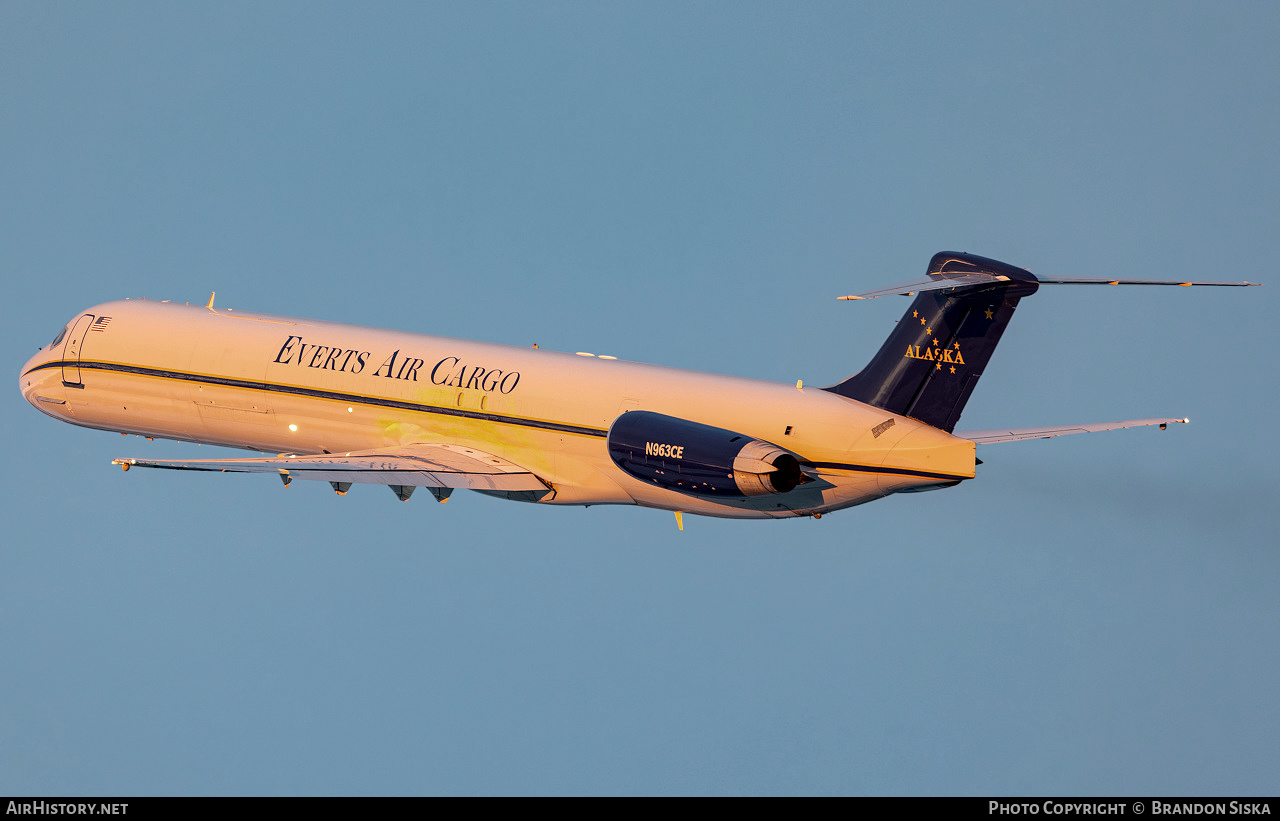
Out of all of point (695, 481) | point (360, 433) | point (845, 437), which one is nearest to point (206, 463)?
point (360, 433)

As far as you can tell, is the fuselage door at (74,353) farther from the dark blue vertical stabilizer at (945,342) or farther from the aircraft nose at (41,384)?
the dark blue vertical stabilizer at (945,342)

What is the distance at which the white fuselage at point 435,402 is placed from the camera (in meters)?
32.6

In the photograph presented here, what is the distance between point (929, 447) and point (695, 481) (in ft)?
13.6

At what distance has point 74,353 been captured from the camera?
1657 inches

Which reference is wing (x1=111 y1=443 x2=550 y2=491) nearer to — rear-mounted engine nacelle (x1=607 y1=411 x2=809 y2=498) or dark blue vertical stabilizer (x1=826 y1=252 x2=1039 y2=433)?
rear-mounted engine nacelle (x1=607 y1=411 x2=809 y2=498)

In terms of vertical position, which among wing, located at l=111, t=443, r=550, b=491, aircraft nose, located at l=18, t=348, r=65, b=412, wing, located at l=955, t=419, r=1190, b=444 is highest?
aircraft nose, located at l=18, t=348, r=65, b=412

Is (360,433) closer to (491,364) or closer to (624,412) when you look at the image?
(491,364)

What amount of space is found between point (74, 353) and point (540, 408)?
1266cm

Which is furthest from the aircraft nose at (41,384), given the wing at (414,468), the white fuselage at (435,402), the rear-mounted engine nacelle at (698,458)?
the rear-mounted engine nacelle at (698,458)

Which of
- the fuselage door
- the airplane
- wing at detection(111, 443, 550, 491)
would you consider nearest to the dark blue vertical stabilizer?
the airplane

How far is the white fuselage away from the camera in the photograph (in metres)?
32.6

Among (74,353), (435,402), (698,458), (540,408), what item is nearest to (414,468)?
(435,402)

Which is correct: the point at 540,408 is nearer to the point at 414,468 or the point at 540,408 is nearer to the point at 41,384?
the point at 414,468

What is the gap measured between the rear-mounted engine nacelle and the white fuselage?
0.71 metres
